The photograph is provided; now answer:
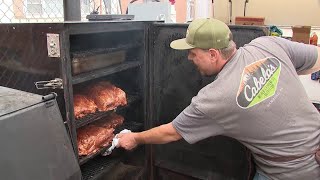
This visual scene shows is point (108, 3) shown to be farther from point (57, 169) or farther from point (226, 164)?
point (57, 169)

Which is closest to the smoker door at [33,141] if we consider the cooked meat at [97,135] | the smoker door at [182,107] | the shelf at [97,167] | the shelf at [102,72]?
the shelf at [102,72]

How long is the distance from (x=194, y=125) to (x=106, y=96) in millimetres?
719

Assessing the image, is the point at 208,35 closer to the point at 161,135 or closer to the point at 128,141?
the point at 161,135

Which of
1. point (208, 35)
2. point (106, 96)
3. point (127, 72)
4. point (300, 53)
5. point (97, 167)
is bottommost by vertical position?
point (97, 167)

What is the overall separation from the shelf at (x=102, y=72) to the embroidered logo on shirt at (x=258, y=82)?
83 centimetres

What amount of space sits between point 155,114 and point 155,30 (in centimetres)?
65

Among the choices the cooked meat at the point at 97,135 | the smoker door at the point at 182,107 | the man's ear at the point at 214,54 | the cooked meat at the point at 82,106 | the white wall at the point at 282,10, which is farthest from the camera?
the white wall at the point at 282,10

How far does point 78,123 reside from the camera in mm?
1675

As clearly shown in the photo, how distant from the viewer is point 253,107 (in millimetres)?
1497

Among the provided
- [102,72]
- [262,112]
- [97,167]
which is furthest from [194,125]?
[97,167]

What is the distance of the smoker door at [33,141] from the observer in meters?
0.94

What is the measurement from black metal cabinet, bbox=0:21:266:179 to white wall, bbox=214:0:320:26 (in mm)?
2937

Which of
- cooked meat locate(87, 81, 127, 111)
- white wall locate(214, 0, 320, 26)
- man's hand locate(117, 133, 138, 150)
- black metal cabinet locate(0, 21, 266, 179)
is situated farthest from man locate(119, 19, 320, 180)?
white wall locate(214, 0, 320, 26)

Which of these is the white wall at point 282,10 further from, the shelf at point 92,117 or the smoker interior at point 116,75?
the shelf at point 92,117
